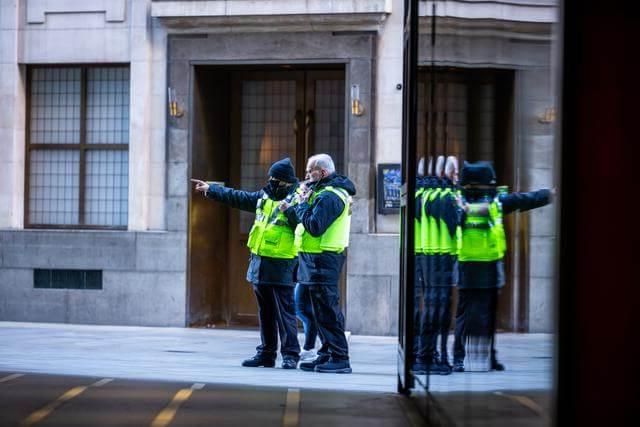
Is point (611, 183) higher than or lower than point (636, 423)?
higher

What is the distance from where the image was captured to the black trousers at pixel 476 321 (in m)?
4.72

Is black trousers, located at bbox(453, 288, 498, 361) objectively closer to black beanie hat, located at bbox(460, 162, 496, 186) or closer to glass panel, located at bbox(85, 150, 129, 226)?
black beanie hat, located at bbox(460, 162, 496, 186)

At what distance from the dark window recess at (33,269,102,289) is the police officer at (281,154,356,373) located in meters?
6.43

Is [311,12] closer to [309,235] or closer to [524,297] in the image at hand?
[309,235]

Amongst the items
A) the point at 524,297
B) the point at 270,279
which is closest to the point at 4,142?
the point at 270,279

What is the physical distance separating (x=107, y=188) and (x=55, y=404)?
30.6 ft

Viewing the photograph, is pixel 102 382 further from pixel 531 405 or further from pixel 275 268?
pixel 531 405

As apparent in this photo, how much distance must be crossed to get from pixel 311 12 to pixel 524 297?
12.5 metres

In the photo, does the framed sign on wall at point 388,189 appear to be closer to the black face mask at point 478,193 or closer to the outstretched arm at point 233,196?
the outstretched arm at point 233,196

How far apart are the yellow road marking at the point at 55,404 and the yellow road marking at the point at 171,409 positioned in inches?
29.9

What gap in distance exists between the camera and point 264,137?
57.5ft

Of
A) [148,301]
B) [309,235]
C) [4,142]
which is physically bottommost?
[148,301]

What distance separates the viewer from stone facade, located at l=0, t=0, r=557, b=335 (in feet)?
53.2

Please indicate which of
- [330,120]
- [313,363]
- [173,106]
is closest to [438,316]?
[313,363]
